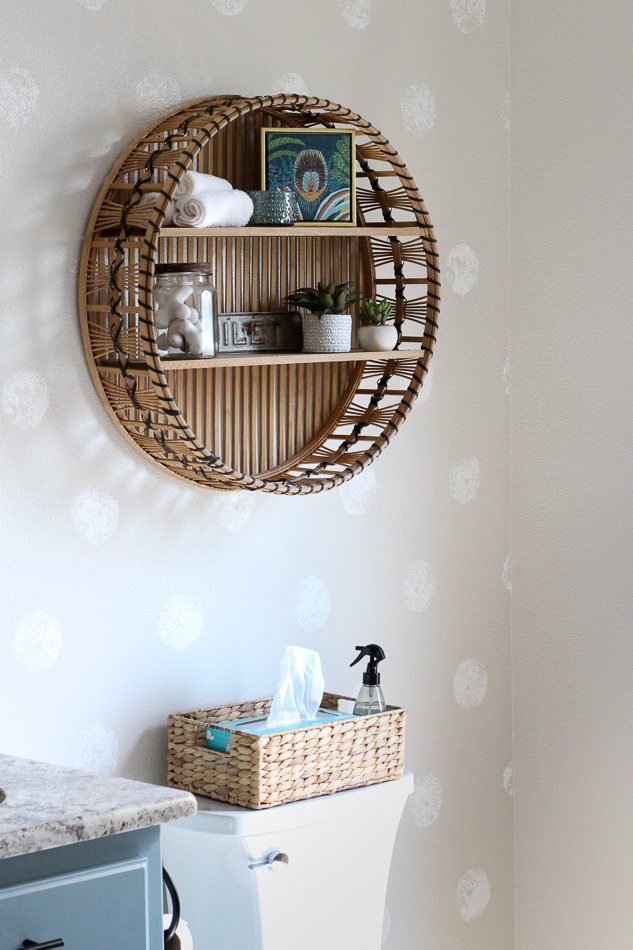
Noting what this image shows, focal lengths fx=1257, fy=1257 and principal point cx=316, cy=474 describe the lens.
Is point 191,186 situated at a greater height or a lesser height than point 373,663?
greater

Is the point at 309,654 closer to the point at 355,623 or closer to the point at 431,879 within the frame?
the point at 355,623

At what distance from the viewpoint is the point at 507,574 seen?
101 inches

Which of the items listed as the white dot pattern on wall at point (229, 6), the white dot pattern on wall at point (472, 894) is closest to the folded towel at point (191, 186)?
the white dot pattern on wall at point (229, 6)

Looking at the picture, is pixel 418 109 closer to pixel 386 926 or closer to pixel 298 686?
pixel 298 686

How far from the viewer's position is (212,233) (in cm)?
185

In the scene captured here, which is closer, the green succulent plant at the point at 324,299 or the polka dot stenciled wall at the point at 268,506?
the polka dot stenciled wall at the point at 268,506

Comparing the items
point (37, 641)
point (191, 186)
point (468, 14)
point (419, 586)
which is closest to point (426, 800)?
point (419, 586)

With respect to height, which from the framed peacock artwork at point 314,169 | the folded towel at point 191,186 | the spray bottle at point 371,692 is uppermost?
the framed peacock artwork at point 314,169

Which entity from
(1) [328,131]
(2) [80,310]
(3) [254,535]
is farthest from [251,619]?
(1) [328,131]

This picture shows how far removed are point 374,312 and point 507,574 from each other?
2.33 ft

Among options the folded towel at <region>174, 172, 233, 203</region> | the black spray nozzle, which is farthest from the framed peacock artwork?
the black spray nozzle

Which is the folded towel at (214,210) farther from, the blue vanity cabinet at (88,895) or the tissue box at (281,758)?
the blue vanity cabinet at (88,895)

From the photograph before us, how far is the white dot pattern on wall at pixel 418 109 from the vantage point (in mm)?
2316

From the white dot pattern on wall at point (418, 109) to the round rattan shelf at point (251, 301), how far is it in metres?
0.12
